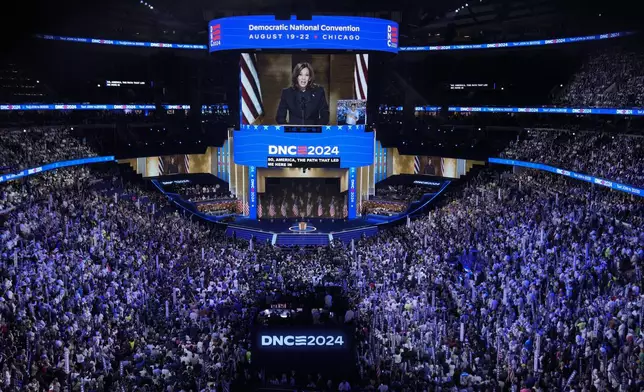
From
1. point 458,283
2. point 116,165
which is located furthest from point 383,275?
point 116,165

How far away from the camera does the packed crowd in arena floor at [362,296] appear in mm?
18031

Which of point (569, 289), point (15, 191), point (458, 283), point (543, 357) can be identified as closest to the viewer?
point (543, 357)

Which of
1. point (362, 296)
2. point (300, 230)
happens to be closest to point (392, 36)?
point (300, 230)

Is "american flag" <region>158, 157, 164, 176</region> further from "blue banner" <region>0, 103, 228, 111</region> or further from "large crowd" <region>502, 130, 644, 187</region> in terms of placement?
"large crowd" <region>502, 130, 644, 187</region>

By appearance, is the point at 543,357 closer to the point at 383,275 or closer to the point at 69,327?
the point at 383,275

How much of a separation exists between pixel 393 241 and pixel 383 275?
6355mm

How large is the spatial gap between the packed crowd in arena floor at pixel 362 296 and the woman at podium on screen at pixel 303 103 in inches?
435

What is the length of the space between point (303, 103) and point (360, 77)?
450cm

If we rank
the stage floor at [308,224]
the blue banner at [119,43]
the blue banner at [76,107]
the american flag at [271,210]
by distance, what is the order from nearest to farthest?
the blue banner at [76,107] → the stage floor at [308,224] → the blue banner at [119,43] → the american flag at [271,210]

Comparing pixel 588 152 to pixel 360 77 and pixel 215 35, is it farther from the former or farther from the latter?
pixel 215 35

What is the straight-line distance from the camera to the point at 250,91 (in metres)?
45.0

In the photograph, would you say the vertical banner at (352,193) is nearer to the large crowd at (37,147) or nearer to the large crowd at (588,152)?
the large crowd at (588,152)

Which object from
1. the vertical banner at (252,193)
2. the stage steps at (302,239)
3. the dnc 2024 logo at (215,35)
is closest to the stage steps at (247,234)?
the stage steps at (302,239)

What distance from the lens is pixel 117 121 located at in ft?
154
